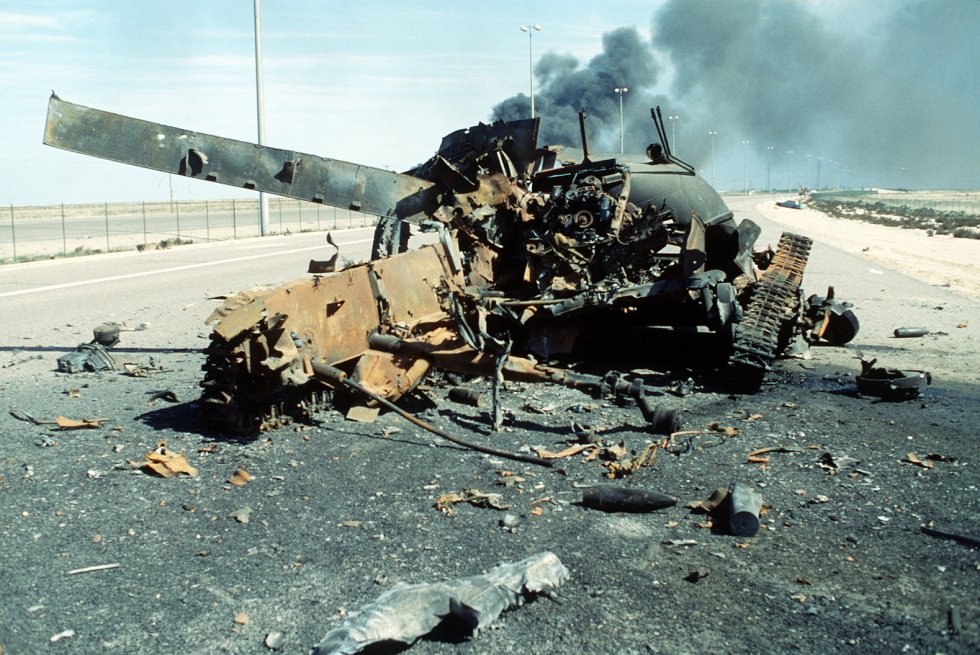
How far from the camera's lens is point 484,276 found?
28.1 ft

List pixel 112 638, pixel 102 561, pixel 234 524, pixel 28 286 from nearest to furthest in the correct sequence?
pixel 112 638 < pixel 102 561 < pixel 234 524 < pixel 28 286

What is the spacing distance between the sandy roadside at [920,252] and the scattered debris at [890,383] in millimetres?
8673

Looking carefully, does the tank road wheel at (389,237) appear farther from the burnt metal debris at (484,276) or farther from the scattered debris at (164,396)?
the scattered debris at (164,396)

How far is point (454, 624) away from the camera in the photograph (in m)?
3.81

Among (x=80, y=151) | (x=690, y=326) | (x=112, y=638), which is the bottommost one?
(x=112, y=638)

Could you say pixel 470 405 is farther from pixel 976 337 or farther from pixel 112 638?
pixel 976 337

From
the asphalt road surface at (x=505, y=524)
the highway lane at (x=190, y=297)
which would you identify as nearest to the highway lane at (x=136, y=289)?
the highway lane at (x=190, y=297)

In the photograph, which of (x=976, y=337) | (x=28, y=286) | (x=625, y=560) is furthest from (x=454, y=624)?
(x=28, y=286)

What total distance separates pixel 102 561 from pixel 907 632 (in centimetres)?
392

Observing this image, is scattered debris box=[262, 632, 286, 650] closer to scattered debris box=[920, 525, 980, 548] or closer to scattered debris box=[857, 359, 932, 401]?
Answer: scattered debris box=[920, 525, 980, 548]

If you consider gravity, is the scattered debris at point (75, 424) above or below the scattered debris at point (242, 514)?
above

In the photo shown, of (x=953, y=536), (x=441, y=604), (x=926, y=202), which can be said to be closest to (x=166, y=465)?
(x=441, y=604)

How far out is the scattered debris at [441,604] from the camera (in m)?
3.52

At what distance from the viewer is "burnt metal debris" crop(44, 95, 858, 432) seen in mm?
6594
